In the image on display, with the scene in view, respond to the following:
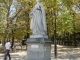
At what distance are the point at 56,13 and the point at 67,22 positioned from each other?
1.57 meters

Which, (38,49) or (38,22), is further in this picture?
(38,22)

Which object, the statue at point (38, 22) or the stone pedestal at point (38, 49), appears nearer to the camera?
the stone pedestal at point (38, 49)

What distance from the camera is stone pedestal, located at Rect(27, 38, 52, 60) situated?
10.9 metres

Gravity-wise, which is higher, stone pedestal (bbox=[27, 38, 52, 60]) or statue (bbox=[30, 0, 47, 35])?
statue (bbox=[30, 0, 47, 35])

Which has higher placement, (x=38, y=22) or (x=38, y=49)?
(x=38, y=22)

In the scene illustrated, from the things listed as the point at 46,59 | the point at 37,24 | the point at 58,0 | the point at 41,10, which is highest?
the point at 58,0

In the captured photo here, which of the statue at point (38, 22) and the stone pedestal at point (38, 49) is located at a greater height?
the statue at point (38, 22)

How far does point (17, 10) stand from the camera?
2695cm

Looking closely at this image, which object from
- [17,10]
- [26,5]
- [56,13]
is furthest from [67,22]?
[17,10]

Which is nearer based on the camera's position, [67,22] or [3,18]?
[67,22]

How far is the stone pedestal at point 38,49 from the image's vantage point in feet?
35.7

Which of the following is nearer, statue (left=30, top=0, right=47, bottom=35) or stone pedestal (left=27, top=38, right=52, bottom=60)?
stone pedestal (left=27, top=38, right=52, bottom=60)

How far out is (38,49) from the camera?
1095cm

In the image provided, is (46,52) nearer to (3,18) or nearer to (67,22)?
(67,22)
